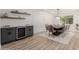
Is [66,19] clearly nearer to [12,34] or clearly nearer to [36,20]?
[36,20]

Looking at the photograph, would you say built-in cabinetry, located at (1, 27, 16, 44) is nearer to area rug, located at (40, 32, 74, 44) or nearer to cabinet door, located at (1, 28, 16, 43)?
cabinet door, located at (1, 28, 16, 43)

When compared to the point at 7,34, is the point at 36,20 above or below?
above

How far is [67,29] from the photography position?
3053 millimetres

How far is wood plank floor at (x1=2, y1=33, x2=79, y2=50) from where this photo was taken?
2984 mm

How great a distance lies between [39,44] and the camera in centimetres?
304

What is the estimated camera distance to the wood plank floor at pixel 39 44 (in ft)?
9.79

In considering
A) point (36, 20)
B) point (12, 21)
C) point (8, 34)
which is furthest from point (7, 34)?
point (36, 20)

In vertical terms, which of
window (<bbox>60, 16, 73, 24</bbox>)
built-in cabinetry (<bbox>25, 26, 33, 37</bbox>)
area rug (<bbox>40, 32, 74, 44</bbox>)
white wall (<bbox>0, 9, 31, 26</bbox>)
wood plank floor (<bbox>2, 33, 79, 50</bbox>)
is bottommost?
wood plank floor (<bbox>2, 33, 79, 50</bbox>)

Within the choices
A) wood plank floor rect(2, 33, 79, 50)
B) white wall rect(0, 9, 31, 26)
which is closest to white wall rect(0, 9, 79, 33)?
white wall rect(0, 9, 31, 26)

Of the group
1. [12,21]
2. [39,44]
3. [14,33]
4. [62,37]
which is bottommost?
[39,44]
